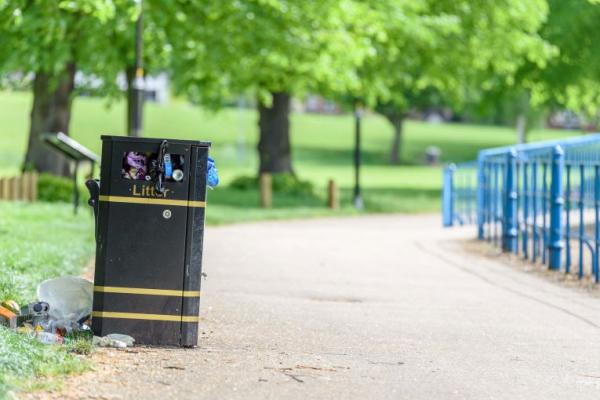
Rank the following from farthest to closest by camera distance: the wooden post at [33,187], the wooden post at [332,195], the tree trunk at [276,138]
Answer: the tree trunk at [276,138] < the wooden post at [332,195] < the wooden post at [33,187]

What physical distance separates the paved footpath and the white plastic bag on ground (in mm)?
847

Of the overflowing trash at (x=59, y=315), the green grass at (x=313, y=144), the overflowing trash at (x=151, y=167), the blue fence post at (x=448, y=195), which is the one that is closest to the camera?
the overflowing trash at (x=59, y=315)

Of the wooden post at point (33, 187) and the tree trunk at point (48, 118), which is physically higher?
the tree trunk at point (48, 118)

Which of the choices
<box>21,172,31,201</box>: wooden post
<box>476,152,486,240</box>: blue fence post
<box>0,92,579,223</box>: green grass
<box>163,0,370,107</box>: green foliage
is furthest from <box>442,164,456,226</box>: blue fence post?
<box>21,172,31,201</box>: wooden post

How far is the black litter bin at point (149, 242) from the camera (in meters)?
9.06

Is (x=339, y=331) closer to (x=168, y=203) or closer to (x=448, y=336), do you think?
(x=448, y=336)

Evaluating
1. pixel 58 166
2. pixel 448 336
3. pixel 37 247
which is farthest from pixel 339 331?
pixel 58 166

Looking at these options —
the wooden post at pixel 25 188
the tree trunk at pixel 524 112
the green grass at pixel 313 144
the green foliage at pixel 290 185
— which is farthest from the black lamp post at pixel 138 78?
the tree trunk at pixel 524 112

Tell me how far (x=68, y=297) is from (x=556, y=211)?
8.77m

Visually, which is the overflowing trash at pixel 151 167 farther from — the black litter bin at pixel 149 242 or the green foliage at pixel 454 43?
the green foliage at pixel 454 43

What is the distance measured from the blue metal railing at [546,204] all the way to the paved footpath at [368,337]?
67cm

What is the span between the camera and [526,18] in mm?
34688

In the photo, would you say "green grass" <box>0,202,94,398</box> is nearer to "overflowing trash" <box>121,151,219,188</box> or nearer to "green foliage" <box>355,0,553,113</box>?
"overflowing trash" <box>121,151,219,188</box>

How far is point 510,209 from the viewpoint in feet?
65.2
